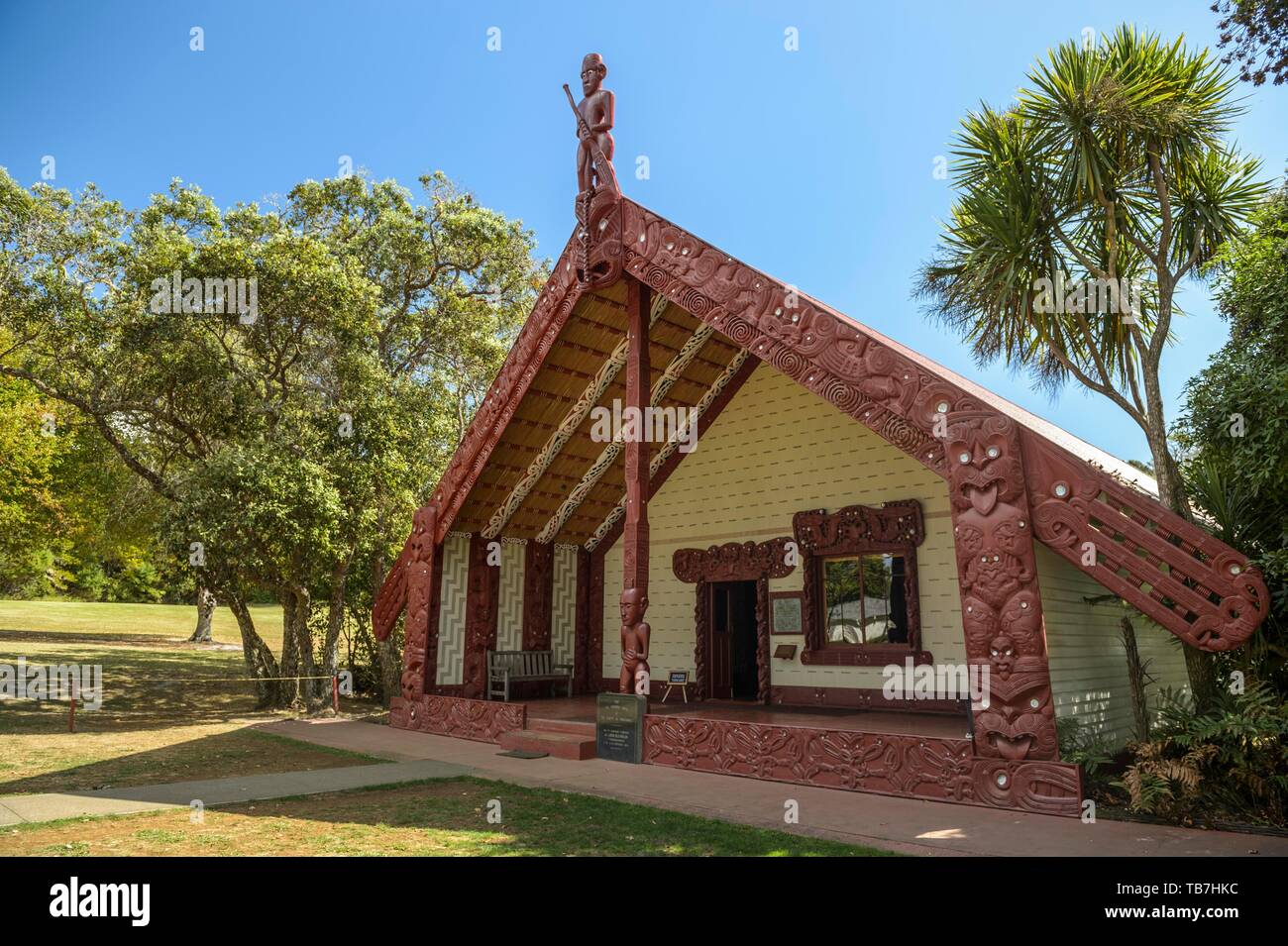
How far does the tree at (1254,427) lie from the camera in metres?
7.36

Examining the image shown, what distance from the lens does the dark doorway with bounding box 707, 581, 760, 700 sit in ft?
47.6

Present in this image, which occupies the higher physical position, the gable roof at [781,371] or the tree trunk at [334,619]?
the gable roof at [781,371]

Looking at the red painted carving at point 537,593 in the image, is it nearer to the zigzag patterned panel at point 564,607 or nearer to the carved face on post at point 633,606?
the zigzag patterned panel at point 564,607

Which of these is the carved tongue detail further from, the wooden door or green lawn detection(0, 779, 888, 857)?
the wooden door

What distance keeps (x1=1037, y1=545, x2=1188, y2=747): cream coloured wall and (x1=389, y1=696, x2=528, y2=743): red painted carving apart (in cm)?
706

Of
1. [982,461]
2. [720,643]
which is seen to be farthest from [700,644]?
[982,461]

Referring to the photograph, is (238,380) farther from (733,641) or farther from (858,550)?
(858,550)

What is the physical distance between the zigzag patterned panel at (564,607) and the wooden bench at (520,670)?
0.29 meters

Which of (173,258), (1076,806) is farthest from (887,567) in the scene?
(173,258)

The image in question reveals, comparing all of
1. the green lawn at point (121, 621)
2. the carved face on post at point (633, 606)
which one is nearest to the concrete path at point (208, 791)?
the carved face on post at point (633, 606)

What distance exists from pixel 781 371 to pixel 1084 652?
480 cm
